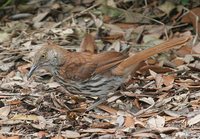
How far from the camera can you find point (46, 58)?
19.0 ft

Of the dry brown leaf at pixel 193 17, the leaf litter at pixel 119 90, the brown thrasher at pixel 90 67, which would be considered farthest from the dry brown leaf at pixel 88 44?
the dry brown leaf at pixel 193 17

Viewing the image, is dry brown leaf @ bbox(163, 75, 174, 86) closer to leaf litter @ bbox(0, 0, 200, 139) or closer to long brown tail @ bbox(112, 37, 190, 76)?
leaf litter @ bbox(0, 0, 200, 139)

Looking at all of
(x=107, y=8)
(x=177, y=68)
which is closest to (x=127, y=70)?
(x=177, y=68)

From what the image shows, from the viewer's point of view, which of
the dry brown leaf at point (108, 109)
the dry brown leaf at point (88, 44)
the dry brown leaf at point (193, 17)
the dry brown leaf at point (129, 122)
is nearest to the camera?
the dry brown leaf at point (129, 122)

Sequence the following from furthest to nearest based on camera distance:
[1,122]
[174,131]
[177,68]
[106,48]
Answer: [106,48]
[177,68]
[1,122]
[174,131]

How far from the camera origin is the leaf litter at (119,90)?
5348 millimetres

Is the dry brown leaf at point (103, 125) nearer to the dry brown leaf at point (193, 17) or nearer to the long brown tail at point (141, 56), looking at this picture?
the long brown tail at point (141, 56)

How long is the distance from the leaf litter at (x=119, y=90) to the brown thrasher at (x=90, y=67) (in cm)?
19

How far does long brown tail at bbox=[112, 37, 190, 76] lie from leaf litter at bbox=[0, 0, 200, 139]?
261 mm

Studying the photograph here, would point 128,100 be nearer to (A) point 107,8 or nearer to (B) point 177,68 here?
(B) point 177,68

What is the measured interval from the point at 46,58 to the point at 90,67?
16.0 inches

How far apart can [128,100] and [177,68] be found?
2.46ft

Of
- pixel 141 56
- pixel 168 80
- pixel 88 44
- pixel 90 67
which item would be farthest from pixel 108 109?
pixel 88 44

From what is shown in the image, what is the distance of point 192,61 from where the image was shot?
6.55 meters
